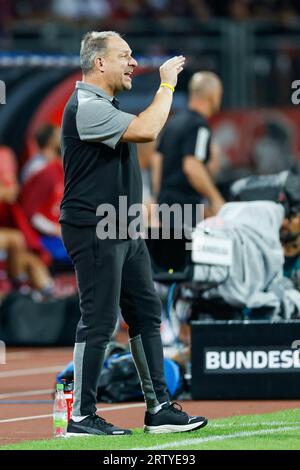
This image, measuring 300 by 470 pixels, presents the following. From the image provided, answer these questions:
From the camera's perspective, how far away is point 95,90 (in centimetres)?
757

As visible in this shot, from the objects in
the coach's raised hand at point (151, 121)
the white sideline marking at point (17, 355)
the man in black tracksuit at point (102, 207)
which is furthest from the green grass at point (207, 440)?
the white sideline marking at point (17, 355)

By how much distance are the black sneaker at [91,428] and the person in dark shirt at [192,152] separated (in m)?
5.02

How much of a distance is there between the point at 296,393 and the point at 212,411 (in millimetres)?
890

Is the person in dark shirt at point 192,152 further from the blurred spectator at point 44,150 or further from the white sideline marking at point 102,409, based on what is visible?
the blurred spectator at point 44,150

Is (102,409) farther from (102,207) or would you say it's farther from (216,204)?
(216,204)

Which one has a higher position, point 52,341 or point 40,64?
point 40,64

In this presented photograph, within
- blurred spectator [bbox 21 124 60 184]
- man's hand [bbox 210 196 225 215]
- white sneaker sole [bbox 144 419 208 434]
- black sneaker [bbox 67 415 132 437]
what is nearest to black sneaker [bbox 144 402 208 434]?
white sneaker sole [bbox 144 419 208 434]

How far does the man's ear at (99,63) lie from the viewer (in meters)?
7.59

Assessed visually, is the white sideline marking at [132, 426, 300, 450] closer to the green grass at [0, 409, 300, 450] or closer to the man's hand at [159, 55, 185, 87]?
the green grass at [0, 409, 300, 450]

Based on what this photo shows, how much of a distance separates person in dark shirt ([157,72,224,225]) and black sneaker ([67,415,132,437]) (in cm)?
502

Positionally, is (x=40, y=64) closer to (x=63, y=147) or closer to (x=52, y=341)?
(x=52, y=341)

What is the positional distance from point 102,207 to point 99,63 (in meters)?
0.78

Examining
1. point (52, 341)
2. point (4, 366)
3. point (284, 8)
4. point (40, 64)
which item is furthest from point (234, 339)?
point (284, 8)

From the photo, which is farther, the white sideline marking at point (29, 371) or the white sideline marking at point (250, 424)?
the white sideline marking at point (29, 371)
